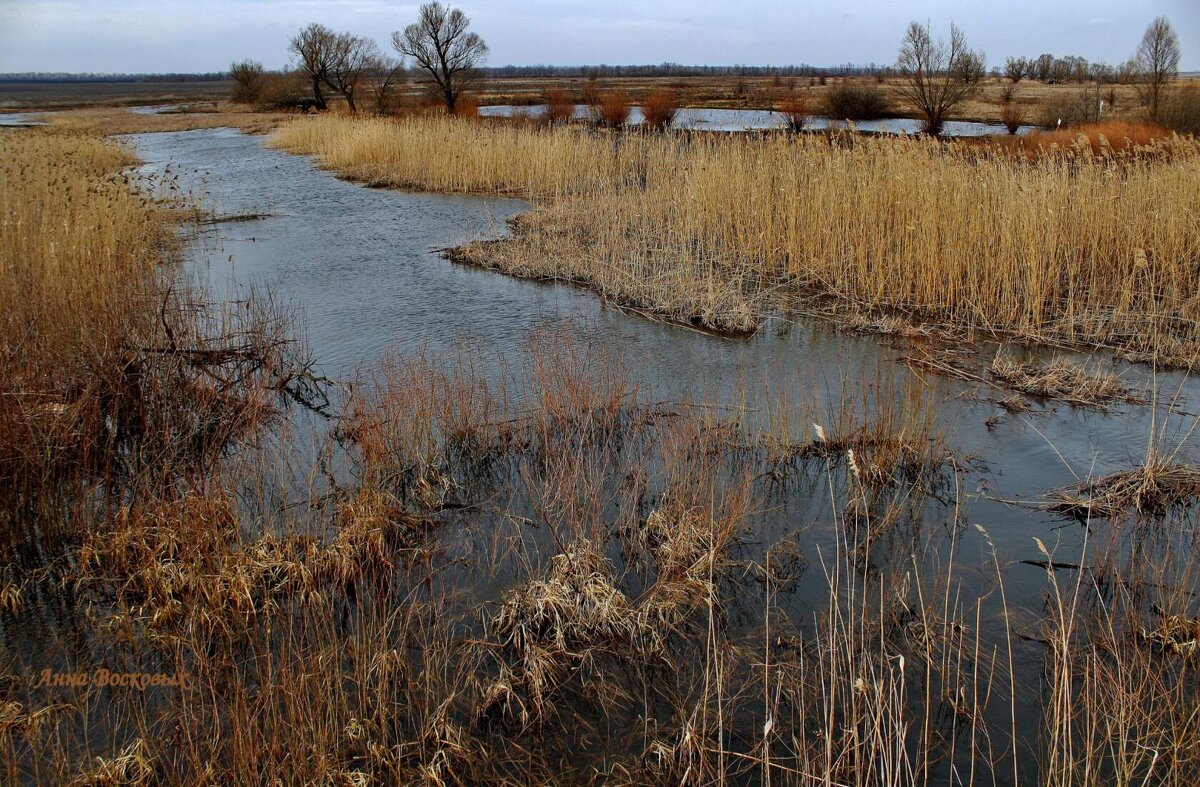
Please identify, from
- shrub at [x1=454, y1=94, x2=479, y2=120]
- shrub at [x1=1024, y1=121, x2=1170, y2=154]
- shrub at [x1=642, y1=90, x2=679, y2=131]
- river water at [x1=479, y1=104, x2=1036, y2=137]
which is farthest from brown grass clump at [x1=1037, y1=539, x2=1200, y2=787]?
shrub at [x1=454, y1=94, x2=479, y2=120]

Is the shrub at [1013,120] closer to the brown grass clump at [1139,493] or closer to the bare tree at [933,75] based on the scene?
the bare tree at [933,75]

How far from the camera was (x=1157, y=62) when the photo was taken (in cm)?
2075

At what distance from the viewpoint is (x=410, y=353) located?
751cm

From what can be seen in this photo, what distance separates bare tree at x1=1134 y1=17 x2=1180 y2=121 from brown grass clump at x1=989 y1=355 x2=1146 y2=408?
17742 mm

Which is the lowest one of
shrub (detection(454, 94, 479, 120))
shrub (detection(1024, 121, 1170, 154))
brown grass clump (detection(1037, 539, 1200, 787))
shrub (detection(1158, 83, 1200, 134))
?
brown grass clump (detection(1037, 539, 1200, 787))

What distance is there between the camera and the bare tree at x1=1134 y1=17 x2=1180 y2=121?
2056 centimetres

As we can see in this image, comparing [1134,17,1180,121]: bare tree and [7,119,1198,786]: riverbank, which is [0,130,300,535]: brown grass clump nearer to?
[7,119,1198,786]: riverbank

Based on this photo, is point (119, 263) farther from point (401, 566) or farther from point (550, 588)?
point (550, 588)

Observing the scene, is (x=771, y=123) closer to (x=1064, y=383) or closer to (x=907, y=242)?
(x=907, y=242)

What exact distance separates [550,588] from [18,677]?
88.3 inches

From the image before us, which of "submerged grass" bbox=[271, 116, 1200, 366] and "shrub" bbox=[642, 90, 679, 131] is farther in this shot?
"shrub" bbox=[642, 90, 679, 131]

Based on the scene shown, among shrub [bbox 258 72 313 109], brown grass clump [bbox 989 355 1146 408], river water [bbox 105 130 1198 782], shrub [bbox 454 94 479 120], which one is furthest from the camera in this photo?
shrub [bbox 258 72 313 109]

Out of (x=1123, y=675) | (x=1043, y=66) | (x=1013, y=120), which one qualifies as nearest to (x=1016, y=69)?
(x=1043, y=66)

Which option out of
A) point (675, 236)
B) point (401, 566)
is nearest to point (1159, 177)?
point (675, 236)
